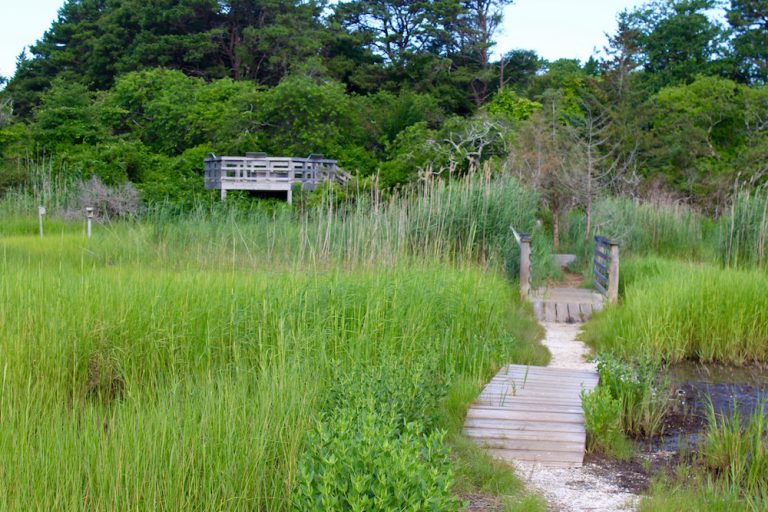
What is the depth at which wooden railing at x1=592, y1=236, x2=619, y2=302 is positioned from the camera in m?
10.0

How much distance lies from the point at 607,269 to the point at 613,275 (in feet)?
1.56

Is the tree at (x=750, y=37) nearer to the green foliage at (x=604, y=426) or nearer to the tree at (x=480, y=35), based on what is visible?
the tree at (x=480, y=35)

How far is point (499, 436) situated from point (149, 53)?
32.4 metres

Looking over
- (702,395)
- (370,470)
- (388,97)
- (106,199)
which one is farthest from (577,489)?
(388,97)

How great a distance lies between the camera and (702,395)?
646 centimetres

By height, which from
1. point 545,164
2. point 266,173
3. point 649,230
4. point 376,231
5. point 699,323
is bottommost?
point 699,323

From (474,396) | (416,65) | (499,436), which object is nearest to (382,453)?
(499,436)

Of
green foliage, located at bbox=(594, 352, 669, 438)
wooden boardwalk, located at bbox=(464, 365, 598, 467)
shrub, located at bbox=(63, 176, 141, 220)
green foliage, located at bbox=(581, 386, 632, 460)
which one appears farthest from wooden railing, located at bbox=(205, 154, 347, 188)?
green foliage, located at bbox=(581, 386, 632, 460)

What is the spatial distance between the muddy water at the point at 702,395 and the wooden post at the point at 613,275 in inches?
97.3

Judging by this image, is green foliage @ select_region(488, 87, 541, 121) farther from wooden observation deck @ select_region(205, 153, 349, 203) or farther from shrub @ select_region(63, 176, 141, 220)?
shrub @ select_region(63, 176, 141, 220)

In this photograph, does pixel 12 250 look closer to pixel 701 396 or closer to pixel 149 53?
pixel 701 396

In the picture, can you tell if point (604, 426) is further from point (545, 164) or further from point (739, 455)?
point (545, 164)

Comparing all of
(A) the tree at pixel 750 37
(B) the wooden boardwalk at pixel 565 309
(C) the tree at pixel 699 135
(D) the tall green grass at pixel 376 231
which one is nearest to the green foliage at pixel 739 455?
(D) the tall green grass at pixel 376 231

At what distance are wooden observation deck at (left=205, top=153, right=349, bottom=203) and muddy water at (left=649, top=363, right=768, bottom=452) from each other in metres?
16.0
